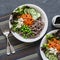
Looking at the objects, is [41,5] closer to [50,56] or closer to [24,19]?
[24,19]

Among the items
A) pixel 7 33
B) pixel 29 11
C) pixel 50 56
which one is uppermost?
pixel 29 11

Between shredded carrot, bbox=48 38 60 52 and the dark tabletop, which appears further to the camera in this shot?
the dark tabletop

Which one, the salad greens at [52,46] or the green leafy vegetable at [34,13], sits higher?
the green leafy vegetable at [34,13]

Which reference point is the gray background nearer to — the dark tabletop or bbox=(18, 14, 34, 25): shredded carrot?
the dark tabletop

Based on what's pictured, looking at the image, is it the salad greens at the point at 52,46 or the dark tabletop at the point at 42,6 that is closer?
the salad greens at the point at 52,46

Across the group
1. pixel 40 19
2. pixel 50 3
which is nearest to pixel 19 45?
pixel 40 19

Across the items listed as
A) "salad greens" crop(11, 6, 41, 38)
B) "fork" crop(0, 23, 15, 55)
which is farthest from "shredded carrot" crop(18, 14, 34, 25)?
"fork" crop(0, 23, 15, 55)

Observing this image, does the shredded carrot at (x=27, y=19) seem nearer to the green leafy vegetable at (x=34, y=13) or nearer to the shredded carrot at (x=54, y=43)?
the green leafy vegetable at (x=34, y=13)

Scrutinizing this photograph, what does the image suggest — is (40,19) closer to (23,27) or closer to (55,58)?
(23,27)

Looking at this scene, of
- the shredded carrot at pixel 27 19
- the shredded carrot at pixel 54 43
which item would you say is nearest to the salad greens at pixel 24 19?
the shredded carrot at pixel 27 19

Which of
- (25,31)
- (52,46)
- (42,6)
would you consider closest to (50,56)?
(52,46)

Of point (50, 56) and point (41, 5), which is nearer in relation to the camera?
point (50, 56)
